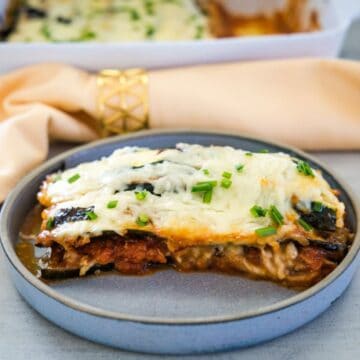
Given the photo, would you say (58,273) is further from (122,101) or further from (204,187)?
(122,101)

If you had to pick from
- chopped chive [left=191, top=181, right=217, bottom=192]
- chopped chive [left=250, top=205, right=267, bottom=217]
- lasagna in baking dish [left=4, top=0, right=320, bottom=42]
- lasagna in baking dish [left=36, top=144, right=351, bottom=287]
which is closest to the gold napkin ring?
lasagna in baking dish [left=4, top=0, right=320, bottom=42]

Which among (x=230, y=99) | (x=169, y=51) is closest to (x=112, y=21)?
(x=169, y=51)

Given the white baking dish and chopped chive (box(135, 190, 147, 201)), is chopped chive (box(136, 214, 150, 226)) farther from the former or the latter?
the white baking dish

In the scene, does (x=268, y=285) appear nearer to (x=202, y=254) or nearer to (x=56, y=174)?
(x=202, y=254)

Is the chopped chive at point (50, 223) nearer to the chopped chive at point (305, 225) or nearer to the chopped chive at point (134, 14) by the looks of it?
the chopped chive at point (305, 225)

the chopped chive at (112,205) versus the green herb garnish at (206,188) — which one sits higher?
the green herb garnish at (206,188)

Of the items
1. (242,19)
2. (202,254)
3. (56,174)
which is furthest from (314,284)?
(242,19)

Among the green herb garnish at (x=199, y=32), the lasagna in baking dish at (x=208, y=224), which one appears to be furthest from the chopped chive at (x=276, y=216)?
the green herb garnish at (x=199, y=32)
